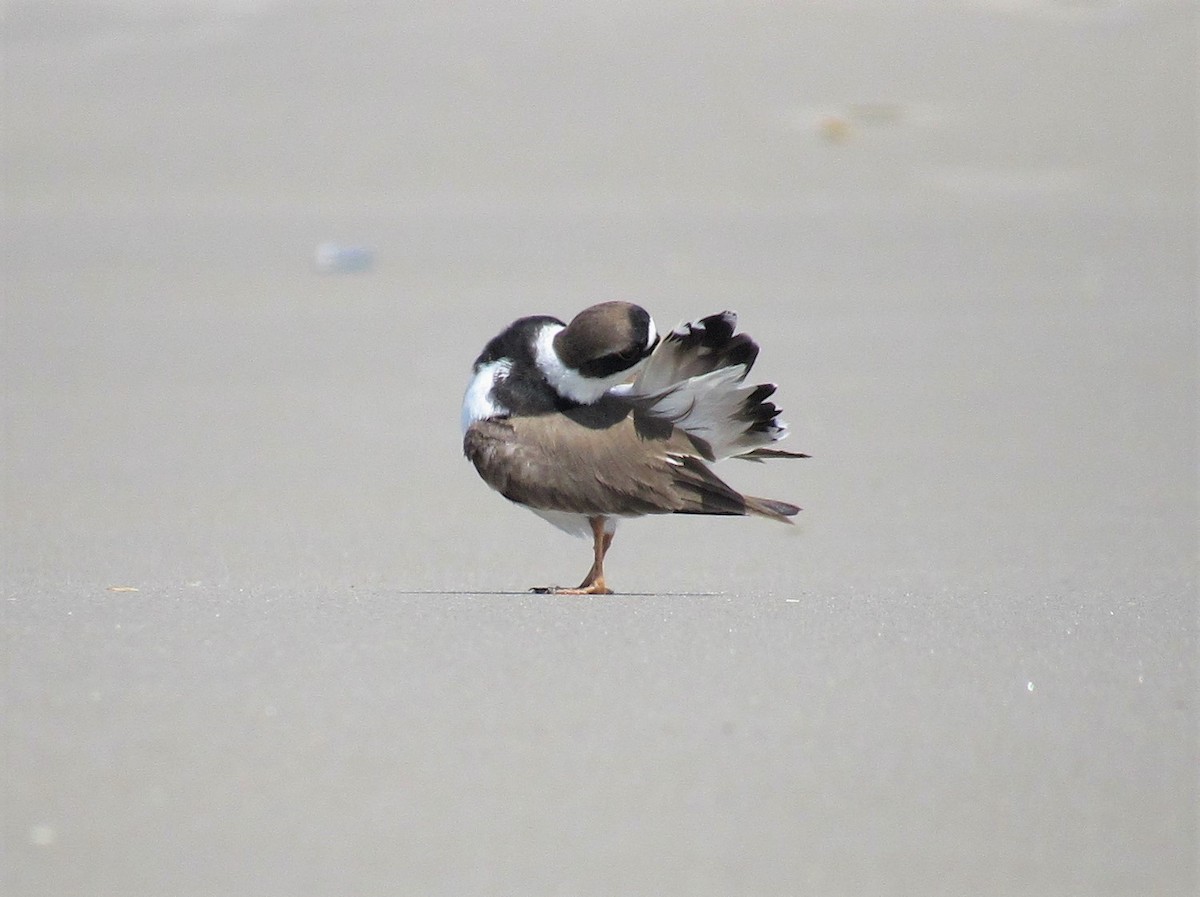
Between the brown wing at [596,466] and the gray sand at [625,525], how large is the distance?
43 centimetres

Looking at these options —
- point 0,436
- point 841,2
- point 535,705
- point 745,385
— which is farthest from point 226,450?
point 841,2

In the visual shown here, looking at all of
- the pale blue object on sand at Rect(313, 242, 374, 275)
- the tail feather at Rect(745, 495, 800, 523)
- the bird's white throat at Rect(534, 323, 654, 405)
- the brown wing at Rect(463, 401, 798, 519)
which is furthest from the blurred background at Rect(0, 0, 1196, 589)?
the bird's white throat at Rect(534, 323, 654, 405)

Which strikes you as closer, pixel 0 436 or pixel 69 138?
pixel 0 436

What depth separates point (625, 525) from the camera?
8469 millimetres

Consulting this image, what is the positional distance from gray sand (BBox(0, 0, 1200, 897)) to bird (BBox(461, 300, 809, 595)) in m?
0.47

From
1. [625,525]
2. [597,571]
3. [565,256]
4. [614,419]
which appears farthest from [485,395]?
[565,256]

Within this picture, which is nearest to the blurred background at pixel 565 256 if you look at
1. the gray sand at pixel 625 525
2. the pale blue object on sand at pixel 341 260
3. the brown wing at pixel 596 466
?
the gray sand at pixel 625 525

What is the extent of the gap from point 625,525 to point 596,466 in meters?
2.82

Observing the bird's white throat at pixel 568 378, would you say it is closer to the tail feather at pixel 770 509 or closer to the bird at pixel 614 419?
the bird at pixel 614 419

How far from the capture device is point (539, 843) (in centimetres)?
318

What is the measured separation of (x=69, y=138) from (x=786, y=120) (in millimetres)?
7996

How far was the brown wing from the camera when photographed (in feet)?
18.6

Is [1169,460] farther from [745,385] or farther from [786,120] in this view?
[786,120]

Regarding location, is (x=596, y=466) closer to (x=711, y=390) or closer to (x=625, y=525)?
(x=711, y=390)
